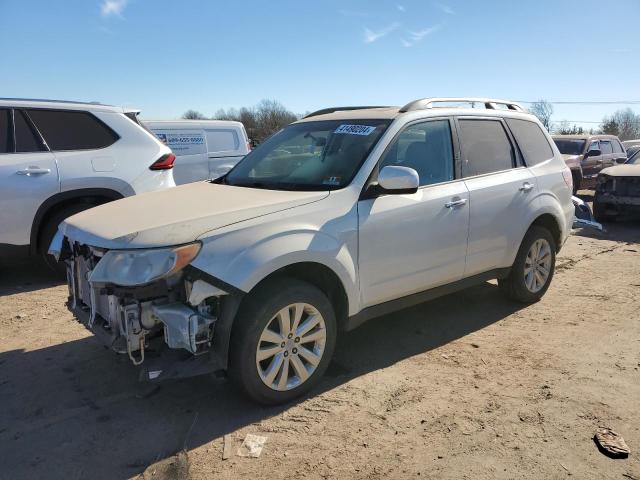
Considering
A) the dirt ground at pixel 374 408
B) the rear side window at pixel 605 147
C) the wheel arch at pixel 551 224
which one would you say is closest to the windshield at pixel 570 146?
the rear side window at pixel 605 147

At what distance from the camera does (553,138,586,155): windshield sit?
1460 centimetres

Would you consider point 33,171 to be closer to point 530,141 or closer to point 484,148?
point 484,148

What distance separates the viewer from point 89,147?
19.6 feet

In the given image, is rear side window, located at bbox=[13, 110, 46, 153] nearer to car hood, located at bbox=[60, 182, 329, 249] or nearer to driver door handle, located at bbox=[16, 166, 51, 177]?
driver door handle, located at bbox=[16, 166, 51, 177]

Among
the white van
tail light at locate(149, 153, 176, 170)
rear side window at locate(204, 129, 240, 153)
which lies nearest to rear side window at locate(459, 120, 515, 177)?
tail light at locate(149, 153, 176, 170)

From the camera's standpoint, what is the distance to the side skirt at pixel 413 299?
3.68 m

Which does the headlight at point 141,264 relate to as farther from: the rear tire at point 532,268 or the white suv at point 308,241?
the rear tire at point 532,268

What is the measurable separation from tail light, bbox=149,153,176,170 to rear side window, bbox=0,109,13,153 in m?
1.45

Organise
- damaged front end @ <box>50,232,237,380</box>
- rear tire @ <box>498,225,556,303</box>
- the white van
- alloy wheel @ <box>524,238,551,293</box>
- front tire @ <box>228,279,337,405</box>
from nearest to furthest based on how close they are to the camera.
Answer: damaged front end @ <box>50,232,237,380</box> → front tire @ <box>228,279,337,405</box> → rear tire @ <box>498,225,556,303</box> → alloy wheel @ <box>524,238,551,293</box> → the white van

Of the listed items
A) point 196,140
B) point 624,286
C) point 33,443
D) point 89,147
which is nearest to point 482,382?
point 33,443

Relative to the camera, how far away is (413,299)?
4059 millimetres

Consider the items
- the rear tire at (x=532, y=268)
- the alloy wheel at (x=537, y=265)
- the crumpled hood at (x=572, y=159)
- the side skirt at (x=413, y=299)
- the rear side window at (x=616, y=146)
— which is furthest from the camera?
the rear side window at (x=616, y=146)

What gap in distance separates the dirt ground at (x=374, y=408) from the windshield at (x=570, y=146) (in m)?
10.9

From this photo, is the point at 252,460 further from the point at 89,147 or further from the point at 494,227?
the point at 89,147
